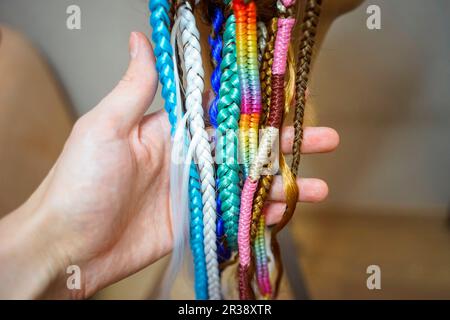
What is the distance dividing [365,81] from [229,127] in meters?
0.55

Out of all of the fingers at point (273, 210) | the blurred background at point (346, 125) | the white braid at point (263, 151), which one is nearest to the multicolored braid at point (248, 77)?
the white braid at point (263, 151)

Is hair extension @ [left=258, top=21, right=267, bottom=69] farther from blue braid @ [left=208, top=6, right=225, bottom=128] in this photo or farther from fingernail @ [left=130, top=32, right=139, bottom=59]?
fingernail @ [left=130, top=32, right=139, bottom=59]

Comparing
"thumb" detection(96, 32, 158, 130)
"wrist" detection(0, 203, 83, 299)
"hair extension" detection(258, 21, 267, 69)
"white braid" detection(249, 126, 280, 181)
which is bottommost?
"wrist" detection(0, 203, 83, 299)

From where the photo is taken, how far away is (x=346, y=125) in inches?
30.9

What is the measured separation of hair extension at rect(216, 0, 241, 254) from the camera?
38 cm

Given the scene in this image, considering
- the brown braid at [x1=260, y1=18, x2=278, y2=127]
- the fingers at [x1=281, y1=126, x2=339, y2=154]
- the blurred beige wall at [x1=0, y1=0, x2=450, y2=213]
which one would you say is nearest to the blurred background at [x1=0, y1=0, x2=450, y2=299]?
the blurred beige wall at [x1=0, y1=0, x2=450, y2=213]

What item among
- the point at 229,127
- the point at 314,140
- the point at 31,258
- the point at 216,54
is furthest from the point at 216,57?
the point at 31,258

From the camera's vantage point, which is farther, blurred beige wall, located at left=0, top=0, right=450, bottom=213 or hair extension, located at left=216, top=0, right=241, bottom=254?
blurred beige wall, located at left=0, top=0, right=450, bottom=213

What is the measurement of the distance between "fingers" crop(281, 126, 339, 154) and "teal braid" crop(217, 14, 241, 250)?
0.11m

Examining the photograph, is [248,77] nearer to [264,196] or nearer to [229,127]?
[229,127]

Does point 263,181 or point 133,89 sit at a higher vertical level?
point 133,89

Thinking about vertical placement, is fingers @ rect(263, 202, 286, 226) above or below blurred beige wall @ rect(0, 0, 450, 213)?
below
